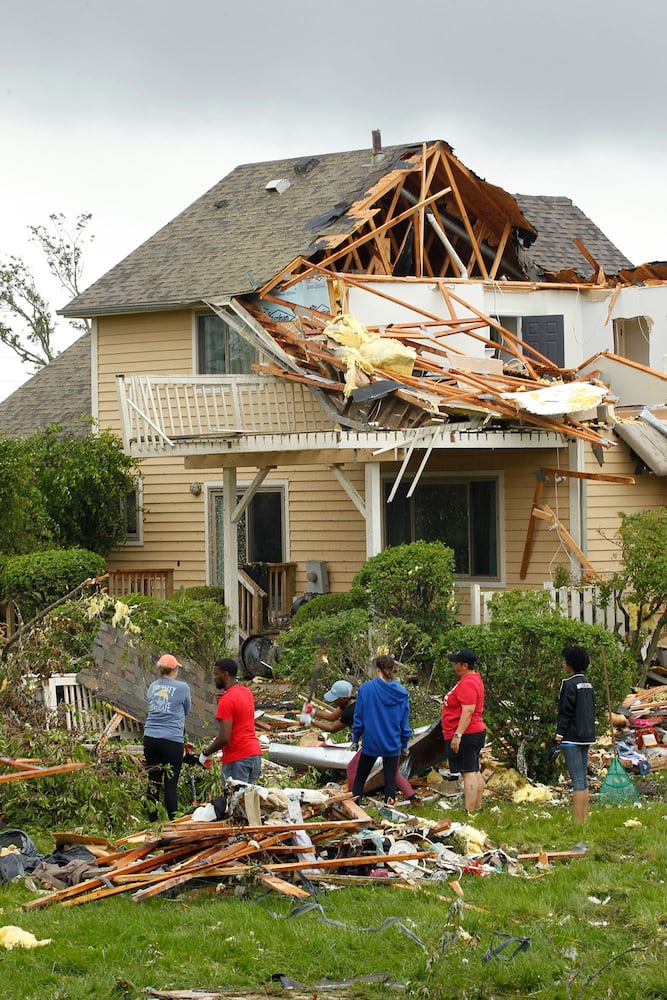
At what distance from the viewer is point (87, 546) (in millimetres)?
21109

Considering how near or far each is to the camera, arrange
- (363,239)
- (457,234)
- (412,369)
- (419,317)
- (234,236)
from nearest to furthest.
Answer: (412,369), (363,239), (419,317), (457,234), (234,236)

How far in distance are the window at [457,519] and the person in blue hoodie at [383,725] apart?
29.4 feet

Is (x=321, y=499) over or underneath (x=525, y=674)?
over

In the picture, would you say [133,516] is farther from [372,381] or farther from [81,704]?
[81,704]

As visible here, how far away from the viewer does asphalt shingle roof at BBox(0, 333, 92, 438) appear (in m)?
23.6

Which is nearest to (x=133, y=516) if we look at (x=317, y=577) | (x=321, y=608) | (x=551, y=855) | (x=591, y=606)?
(x=317, y=577)

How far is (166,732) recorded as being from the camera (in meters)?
10.1

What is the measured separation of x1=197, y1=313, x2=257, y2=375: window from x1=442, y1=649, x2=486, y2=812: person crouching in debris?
34.6 ft

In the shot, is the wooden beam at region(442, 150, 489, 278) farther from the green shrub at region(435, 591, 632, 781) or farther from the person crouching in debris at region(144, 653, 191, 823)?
the person crouching in debris at region(144, 653, 191, 823)

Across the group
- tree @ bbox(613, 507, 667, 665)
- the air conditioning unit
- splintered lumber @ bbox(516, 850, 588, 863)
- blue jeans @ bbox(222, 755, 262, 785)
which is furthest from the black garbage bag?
the air conditioning unit

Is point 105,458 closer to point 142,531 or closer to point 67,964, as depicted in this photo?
point 142,531

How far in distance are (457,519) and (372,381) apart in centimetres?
368

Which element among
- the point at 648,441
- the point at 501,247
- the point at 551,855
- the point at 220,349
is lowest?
the point at 551,855

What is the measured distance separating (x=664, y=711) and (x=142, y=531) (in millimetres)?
10130
